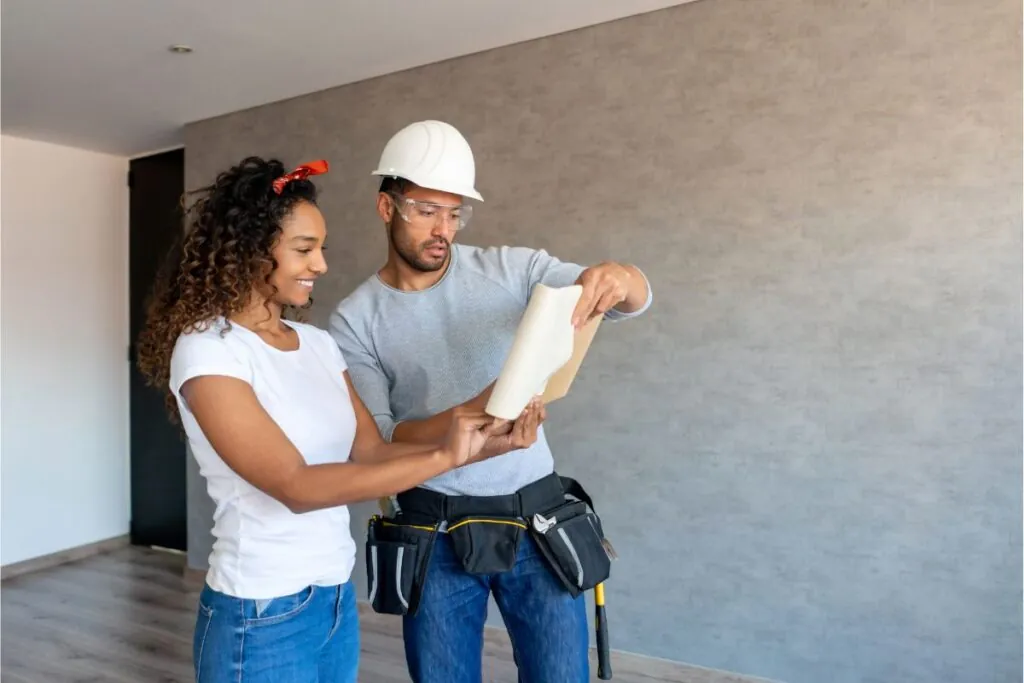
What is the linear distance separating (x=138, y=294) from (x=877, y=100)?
13.7 ft

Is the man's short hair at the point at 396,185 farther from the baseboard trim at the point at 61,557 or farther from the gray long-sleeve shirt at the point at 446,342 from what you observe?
the baseboard trim at the point at 61,557

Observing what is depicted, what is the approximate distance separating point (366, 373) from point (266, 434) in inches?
19.4

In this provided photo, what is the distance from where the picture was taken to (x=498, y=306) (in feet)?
5.68

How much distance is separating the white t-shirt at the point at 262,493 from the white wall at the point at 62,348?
12.8ft

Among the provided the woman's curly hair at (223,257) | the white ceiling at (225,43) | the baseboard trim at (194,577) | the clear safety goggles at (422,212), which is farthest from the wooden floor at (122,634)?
the white ceiling at (225,43)

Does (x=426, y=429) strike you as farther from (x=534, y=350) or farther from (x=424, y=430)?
(x=534, y=350)

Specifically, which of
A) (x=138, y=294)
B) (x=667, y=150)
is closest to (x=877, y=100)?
(x=667, y=150)

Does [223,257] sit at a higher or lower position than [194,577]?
higher

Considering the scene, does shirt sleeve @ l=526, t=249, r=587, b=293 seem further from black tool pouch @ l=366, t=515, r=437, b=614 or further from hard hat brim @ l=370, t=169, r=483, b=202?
black tool pouch @ l=366, t=515, r=437, b=614

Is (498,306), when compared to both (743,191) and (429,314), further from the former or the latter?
(743,191)

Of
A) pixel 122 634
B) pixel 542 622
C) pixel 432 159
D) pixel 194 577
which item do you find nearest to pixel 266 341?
pixel 432 159

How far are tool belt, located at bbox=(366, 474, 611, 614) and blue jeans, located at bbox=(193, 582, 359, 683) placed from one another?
0.32 metres

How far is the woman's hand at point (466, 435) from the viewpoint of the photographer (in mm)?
1284

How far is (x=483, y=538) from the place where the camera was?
1.65 m
